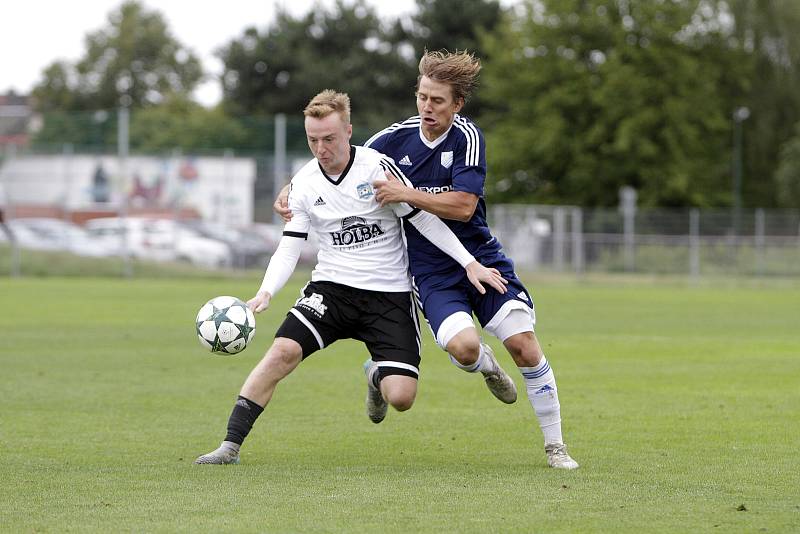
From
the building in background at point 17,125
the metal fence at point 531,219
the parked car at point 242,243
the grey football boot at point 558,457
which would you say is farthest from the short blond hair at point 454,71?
the building in background at point 17,125

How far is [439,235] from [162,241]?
1336 inches

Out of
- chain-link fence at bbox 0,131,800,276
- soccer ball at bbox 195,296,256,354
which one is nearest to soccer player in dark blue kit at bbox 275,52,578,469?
soccer ball at bbox 195,296,256,354

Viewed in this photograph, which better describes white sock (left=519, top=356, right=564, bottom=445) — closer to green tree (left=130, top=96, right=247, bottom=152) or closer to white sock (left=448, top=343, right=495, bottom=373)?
white sock (left=448, top=343, right=495, bottom=373)

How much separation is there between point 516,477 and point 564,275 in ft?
116

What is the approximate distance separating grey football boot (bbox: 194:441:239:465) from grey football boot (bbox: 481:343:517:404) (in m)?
1.61

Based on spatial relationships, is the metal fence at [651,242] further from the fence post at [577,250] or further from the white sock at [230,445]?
the white sock at [230,445]

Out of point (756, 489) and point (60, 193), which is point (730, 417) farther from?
point (60, 193)

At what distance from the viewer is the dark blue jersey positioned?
7492 millimetres

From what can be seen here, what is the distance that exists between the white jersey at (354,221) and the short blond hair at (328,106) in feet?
1.04

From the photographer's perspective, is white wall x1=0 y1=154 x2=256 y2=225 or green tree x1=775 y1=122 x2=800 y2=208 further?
green tree x1=775 y1=122 x2=800 y2=208

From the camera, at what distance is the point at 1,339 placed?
16844 millimetres

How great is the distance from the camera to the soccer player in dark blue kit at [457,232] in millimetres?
7340

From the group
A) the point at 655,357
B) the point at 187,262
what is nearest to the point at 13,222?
the point at 187,262

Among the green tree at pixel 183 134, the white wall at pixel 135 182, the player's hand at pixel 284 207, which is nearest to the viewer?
the player's hand at pixel 284 207
